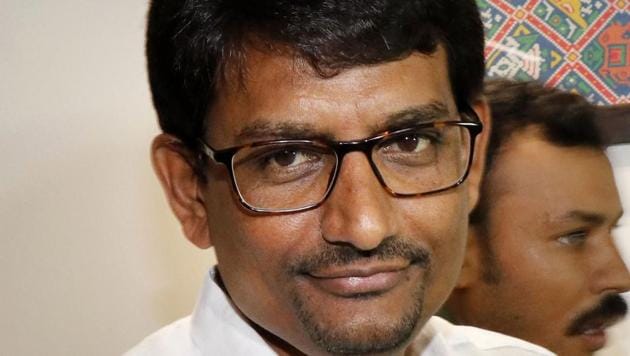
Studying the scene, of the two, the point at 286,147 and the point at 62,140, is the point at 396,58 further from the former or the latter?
the point at 62,140

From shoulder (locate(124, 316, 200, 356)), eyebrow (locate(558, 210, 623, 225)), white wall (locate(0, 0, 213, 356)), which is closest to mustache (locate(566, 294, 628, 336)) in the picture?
eyebrow (locate(558, 210, 623, 225))

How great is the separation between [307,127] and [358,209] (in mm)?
100

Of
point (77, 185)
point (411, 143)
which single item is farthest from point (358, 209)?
point (77, 185)

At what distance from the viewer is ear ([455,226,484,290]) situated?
1.21 meters

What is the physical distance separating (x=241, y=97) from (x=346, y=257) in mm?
202

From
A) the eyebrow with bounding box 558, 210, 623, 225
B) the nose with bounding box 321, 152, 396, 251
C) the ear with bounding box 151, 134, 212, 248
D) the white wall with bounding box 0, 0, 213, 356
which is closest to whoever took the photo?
the nose with bounding box 321, 152, 396, 251

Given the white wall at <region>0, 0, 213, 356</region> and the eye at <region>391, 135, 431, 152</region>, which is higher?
the eye at <region>391, 135, 431, 152</region>

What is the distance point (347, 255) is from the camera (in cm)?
85

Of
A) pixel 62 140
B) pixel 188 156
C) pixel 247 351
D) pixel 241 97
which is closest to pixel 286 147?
pixel 241 97

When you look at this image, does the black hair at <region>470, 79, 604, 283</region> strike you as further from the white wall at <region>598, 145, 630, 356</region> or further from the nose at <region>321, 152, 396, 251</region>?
the nose at <region>321, 152, 396, 251</region>

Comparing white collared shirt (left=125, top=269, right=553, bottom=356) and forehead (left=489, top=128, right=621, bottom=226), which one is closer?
white collared shirt (left=125, top=269, right=553, bottom=356)

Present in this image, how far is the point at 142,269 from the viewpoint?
1419 millimetres

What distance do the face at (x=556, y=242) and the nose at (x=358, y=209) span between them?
399 millimetres

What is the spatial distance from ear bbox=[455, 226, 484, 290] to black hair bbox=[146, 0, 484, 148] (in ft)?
0.99
